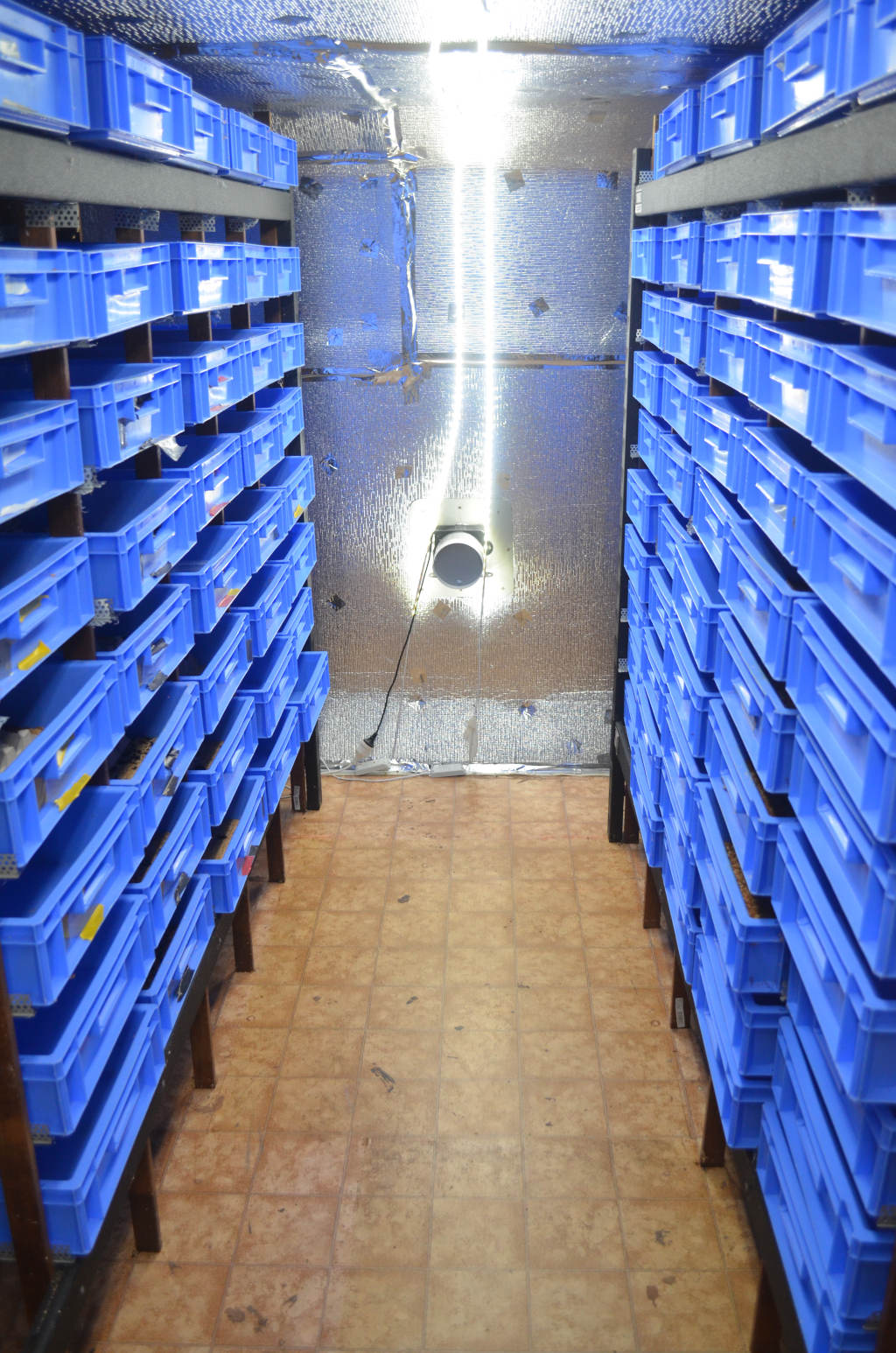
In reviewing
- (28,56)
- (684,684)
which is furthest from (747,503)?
(28,56)

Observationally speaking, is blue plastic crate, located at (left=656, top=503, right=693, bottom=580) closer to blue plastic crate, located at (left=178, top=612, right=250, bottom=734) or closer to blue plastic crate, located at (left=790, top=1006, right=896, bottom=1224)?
blue plastic crate, located at (left=178, top=612, right=250, bottom=734)

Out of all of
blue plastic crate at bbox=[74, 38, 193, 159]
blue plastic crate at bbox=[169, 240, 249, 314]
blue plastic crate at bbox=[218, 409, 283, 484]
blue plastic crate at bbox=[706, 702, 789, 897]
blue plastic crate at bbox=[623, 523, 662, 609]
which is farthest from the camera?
blue plastic crate at bbox=[623, 523, 662, 609]

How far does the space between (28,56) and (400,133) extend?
9.13 ft

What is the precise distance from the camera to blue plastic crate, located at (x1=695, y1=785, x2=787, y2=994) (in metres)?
2.30

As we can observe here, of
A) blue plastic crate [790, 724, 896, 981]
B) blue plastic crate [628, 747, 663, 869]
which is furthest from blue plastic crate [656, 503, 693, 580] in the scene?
blue plastic crate [790, 724, 896, 981]

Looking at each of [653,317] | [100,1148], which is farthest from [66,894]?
[653,317]

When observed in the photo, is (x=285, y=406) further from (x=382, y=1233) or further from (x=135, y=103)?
(x=382, y=1233)

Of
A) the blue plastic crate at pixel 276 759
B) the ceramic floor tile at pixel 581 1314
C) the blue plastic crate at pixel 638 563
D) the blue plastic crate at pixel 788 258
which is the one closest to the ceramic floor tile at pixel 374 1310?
the ceramic floor tile at pixel 581 1314

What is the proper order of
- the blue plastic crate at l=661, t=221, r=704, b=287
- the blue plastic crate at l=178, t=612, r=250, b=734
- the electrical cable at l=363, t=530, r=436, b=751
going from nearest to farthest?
the blue plastic crate at l=661, t=221, r=704, b=287 → the blue plastic crate at l=178, t=612, r=250, b=734 → the electrical cable at l=363, t=530, r=436, b=751

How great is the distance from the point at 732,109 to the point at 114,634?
1.72 m

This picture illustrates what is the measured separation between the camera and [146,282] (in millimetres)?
2441

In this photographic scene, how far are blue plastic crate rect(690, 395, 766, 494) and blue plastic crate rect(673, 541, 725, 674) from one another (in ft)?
0.81

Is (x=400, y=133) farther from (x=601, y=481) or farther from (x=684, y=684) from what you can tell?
(x=684, y=684)

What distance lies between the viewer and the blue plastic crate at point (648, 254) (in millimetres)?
3504
